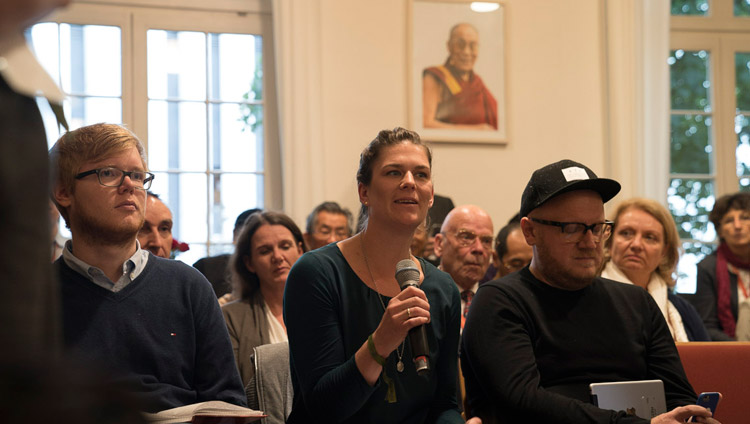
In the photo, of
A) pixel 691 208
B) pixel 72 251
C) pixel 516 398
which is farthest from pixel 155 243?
pixel 691 208

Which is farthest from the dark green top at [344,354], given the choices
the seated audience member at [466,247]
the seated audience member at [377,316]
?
the seated audience member at [466,247]

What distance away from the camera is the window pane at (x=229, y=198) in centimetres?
591

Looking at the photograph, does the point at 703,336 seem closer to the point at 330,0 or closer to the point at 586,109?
the point at 586,109

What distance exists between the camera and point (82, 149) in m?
2.36

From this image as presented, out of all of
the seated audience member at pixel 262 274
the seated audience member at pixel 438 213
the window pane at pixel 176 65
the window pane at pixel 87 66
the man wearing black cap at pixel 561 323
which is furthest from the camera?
the window pane at pixel 176 65

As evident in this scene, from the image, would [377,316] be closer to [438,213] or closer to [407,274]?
[407,274]

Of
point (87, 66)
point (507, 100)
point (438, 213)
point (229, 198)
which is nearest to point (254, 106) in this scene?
point (229, 198)

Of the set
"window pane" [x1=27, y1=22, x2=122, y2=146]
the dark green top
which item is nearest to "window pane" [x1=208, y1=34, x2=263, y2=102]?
"window pane" [x1=27, y1=22, x2=122, y2=146]

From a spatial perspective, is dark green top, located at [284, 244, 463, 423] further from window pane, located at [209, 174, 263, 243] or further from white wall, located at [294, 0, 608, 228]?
window pane, located at [209, 174, 263, 243]

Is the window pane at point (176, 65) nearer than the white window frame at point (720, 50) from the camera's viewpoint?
Yes

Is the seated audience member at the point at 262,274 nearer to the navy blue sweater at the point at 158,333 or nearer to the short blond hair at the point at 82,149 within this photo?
the navy blue sweater at the point at 158,333

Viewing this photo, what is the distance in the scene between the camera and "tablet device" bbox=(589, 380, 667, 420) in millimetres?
2422

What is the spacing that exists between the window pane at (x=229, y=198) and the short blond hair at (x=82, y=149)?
11.4 feet

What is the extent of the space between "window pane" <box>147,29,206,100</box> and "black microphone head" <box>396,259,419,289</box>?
4.07m
